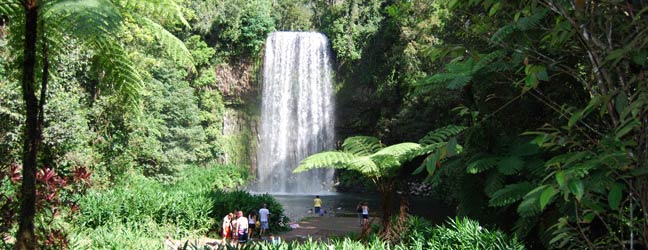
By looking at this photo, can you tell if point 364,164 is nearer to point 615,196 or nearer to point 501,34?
point 501,34

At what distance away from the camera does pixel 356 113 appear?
24.6 m

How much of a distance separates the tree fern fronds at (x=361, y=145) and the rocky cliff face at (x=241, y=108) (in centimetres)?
1735

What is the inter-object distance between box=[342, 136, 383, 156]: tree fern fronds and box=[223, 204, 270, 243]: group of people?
242 cm

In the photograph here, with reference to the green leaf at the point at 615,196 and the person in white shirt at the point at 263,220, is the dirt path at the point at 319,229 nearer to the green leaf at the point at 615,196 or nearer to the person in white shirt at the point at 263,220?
the person in white shirt at the point at 263,220

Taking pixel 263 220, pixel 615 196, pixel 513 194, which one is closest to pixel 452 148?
pixel 615 196

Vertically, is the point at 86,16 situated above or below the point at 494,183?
above

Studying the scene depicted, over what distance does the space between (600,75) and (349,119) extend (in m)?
23.3

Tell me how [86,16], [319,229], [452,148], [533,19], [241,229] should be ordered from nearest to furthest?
[452,148] → [533,19] → [86,16] → [241,229] → [319,229]

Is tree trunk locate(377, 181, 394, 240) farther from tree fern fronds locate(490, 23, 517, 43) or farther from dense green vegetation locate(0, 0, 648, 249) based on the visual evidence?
tree fern fronds locate(490, 23, 517, 43)

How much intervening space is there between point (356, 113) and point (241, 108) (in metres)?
6.16

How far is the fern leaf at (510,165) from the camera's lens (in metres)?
5.35

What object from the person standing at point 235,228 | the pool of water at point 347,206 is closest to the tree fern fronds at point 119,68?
the person standing at point 235,228

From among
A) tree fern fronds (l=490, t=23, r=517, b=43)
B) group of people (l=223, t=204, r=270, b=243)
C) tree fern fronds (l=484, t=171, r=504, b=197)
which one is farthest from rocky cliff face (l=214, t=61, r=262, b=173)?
tree fern fronds (l=490, t=23, r=517, b=43)

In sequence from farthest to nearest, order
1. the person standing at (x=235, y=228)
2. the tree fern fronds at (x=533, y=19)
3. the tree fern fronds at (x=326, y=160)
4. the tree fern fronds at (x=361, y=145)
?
the person standing at (x=235, y=228)
the tree fern fronds at (x=361, y=145)
the tree fern fronds at (x=326, y=160)
the tree fern fronds at (x=533, y=19)
